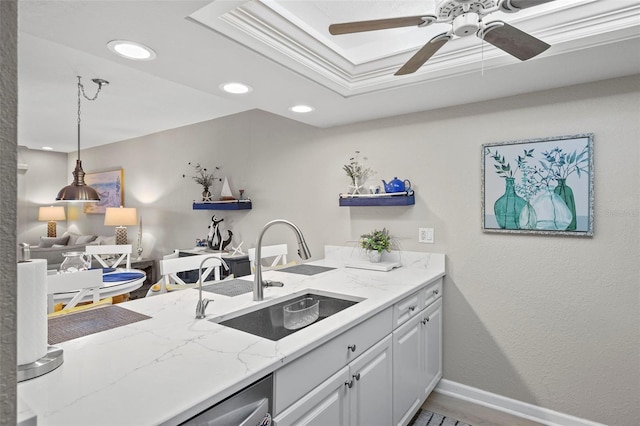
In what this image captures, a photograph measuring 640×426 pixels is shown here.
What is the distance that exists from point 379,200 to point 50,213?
6753 mm

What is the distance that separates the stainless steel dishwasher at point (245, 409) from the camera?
98cm

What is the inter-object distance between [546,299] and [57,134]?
247 inches

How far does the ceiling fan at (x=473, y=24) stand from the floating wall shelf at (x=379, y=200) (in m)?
1.37

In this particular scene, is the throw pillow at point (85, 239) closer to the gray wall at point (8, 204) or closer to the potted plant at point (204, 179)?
the potted plant at point (204, 179)

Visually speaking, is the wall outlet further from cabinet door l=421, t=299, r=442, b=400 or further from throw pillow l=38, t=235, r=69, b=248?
throw pillow l=38, t=235, r=69, b=248

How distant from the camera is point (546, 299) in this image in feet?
7.79

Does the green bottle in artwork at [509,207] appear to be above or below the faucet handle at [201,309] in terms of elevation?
above

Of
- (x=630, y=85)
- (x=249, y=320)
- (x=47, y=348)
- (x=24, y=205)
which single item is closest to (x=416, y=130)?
(x=630, y=85)

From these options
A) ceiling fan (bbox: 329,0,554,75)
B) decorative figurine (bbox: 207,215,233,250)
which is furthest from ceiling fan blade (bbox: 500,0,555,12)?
decorative figurine (bbox: 207,215,233,250)

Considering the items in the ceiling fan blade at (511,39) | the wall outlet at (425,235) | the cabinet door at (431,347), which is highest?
the ceiling fan blade at (511,39)

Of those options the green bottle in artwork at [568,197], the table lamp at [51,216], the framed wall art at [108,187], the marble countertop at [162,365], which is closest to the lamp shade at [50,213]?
the table lamp at [51,216]

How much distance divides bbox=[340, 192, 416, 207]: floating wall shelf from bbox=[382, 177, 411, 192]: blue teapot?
0.05 metres

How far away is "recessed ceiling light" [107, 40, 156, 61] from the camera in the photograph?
169 centimetres

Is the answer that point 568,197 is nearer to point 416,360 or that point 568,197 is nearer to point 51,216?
point 416,360
